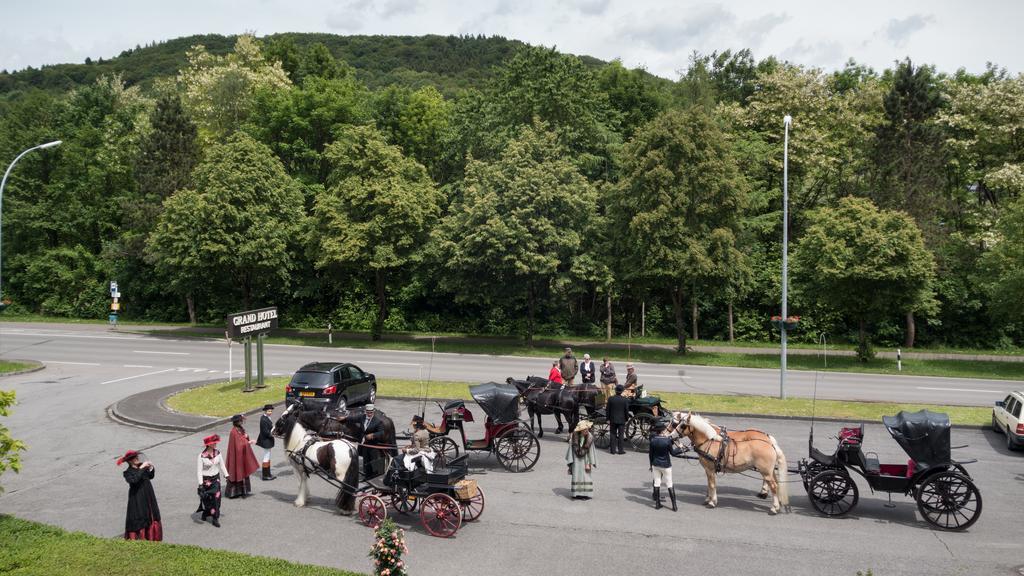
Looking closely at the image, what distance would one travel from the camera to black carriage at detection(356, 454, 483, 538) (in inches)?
484

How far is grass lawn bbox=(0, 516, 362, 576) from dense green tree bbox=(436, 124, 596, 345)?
980 inches

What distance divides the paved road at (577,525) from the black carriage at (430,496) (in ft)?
0.85

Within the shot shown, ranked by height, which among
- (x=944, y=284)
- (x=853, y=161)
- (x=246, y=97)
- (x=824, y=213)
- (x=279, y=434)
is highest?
(x=246, y=97)

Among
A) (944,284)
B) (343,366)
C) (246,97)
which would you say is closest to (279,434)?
(343,366)

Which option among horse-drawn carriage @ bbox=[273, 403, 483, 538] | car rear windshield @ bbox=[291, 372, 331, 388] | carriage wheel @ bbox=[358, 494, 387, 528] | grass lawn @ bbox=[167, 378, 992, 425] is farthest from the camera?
grass lawn @ bbox=[167, 378, 992, 425]

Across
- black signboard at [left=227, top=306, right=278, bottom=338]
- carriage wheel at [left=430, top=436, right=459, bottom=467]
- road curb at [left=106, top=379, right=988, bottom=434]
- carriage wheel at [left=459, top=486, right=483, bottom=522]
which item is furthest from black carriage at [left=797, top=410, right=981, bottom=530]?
black signboard at [left=227, top=306, right=278, bottom=338]

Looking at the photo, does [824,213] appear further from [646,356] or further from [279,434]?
[279,434]

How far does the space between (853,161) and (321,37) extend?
148508 mm

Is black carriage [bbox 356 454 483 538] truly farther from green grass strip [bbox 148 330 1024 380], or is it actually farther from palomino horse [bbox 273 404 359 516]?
green grass strip [bbox 148 330 1024 380]

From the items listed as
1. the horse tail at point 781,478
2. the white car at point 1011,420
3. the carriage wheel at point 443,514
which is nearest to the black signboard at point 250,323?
the carriage wheel at point 443,514

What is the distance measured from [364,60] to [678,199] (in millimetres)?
123483

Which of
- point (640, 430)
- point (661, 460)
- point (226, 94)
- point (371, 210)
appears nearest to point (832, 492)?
point (661, 460)

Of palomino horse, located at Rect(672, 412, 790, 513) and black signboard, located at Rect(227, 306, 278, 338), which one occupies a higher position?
black signboard, located at Rect(227, 306, 278, 338)

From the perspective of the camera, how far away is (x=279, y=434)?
46.5 ft
